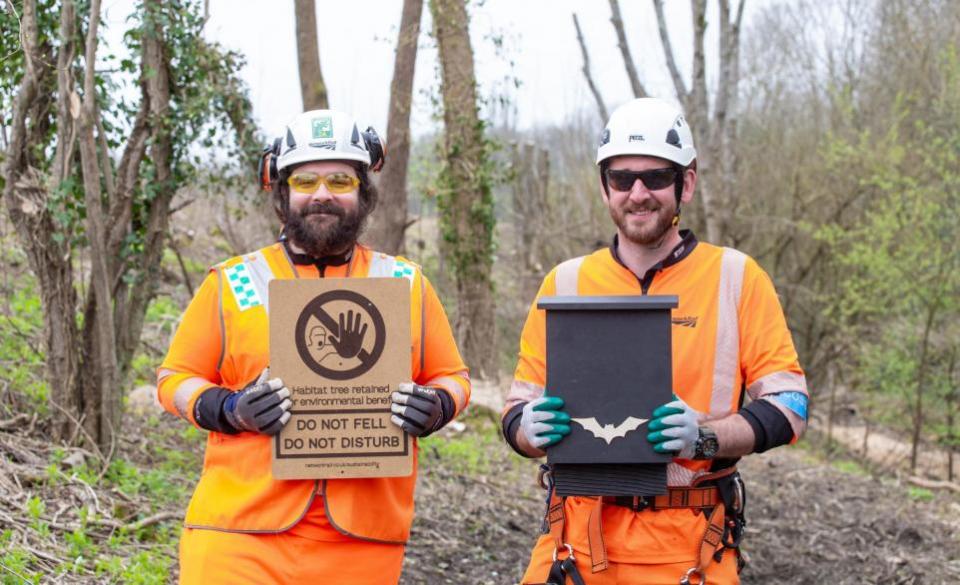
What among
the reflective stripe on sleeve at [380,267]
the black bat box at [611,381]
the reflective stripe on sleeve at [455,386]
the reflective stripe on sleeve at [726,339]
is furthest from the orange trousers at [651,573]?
the reflective stripe on sleeve at [380,267]

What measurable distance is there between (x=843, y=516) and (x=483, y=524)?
13.5 ft

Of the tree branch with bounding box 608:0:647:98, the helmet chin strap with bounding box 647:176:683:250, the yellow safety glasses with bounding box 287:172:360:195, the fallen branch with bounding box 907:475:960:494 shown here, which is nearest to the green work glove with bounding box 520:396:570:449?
the helmet chin strap with bounding box 647:176:683:250

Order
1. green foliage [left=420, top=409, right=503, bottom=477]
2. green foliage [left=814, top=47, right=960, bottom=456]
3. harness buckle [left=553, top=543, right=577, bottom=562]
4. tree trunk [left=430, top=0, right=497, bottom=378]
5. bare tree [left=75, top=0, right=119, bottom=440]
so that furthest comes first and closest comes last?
green foliage [left=814, top=47, right=960, bottom=456], tree trunk [left=430, top=0, right=497, bottom=378], green foliage [left=420, top=409, right=503, bottom=477], bare tree [left=75, top=0, right=119, bottom=440], harness buckle [left=553, top=543, right=577, bottom=562]

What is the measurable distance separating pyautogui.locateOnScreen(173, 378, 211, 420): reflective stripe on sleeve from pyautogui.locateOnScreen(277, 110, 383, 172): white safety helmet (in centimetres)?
89

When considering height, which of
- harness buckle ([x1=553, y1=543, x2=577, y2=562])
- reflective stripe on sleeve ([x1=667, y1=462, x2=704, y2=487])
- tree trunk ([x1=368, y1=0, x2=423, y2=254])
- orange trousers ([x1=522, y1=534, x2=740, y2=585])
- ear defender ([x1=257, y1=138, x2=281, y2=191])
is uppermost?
tree trunk ([x1=368, y1=0, x2=423, y2=254])

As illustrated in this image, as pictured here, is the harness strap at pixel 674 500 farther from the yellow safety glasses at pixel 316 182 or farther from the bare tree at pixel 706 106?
the bare tree at pixel 706 106

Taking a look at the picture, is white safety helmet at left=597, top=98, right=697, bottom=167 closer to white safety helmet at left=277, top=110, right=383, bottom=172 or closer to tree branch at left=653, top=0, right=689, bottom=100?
white safety helmet at left=277, top=110, right=383, bottom=172

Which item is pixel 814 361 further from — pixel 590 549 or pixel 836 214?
pixel 590 549

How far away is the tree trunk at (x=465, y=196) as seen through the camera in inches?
604

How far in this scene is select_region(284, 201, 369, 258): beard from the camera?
13.4ft

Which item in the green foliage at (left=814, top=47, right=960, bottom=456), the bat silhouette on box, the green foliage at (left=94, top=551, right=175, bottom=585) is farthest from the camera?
the green foliage at (left=814, top=47, right=960, bottom=456)

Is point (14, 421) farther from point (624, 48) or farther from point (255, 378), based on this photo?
point (624, 48)

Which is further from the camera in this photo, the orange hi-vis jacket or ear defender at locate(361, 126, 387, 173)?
ear defender at locate(361, 126, 387, 173)

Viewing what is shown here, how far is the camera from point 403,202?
593 inches
